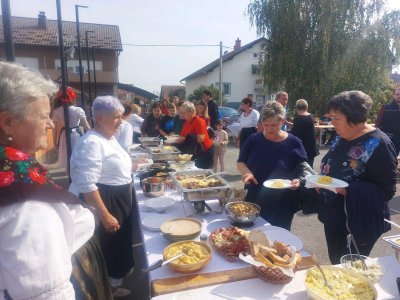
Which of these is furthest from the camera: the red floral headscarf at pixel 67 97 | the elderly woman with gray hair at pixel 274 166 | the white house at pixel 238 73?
the white house at pixel 238 73

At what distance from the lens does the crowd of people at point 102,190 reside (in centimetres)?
79

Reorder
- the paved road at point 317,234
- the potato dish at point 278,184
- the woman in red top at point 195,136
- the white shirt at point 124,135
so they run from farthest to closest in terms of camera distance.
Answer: the woman in red top at point 195,136 < the white shirt at point 124,135 < the paved road at point 317,234 < the potato dish at point 278,184

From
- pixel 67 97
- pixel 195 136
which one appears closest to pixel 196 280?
pixel 67 97

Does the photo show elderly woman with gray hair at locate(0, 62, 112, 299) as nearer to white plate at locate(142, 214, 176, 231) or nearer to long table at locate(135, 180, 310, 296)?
long table at locate(135, 180, 310, 296)

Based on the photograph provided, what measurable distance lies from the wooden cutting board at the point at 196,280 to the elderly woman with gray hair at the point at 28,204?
1.61 feet

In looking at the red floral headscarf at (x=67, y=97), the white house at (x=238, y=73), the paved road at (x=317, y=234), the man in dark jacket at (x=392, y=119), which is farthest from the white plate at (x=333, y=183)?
the white house at (x=238, y=73)

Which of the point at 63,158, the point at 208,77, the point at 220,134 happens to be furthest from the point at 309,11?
the point at 208,77

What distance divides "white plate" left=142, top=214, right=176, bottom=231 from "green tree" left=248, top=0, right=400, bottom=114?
10903 millimetres

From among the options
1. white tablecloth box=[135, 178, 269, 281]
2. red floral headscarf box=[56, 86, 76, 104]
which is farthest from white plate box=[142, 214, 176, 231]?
red floral headscarf box=[56, 86, 76, 104]

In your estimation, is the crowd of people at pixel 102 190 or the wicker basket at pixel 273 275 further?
the wicker basket at pixel 273 275

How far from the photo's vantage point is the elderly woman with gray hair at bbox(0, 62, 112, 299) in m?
0.77

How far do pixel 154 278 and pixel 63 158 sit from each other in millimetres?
4004

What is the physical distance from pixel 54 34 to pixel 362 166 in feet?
82.5

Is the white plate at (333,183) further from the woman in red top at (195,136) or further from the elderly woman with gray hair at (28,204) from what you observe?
the woman in red top at (195,136)
